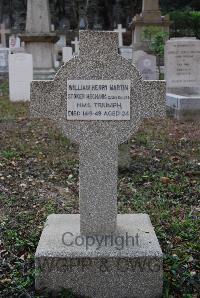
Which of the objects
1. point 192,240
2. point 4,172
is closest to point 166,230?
point 192,240

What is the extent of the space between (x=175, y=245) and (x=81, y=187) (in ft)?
3.31

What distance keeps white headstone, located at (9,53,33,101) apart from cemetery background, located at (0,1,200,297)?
3776mm

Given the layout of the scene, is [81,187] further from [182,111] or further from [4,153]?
[182,111]

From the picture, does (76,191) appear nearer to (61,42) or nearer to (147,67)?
(147,67)

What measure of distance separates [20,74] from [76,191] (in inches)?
308

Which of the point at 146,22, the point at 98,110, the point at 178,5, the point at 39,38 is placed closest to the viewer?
the point at 98,110

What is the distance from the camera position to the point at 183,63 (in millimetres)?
11070

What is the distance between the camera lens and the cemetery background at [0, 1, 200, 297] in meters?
3.69

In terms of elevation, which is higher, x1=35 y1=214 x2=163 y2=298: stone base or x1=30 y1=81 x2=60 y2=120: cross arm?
x1=30 y1=81 x2=60 y2=120: cross arm

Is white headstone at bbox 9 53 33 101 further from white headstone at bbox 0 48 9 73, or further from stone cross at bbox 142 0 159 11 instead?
stone cross at bbox 142 0 159 11
